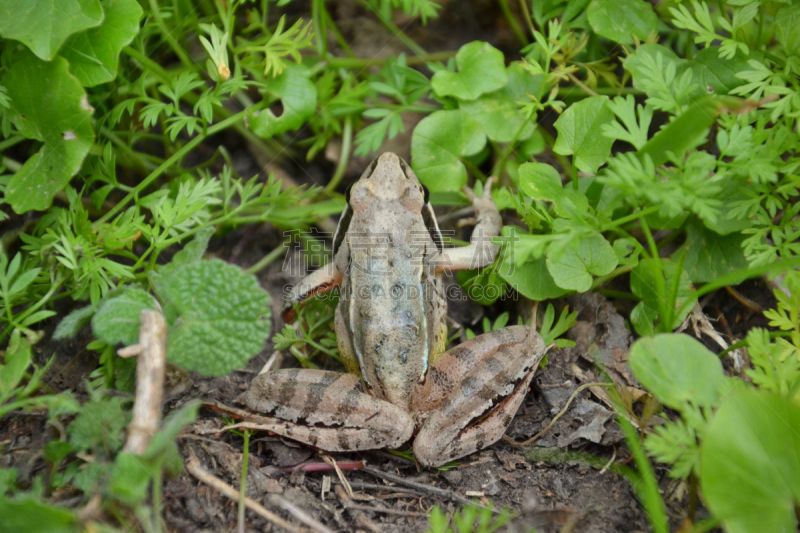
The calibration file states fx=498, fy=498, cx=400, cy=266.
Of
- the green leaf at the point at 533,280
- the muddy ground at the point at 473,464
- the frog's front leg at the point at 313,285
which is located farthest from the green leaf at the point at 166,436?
the green leaf at the point at 533,280

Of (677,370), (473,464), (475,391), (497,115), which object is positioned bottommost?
(473,464)

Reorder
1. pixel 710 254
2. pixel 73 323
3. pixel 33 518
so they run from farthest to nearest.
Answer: pixel 710 254 < pixel 73 323 < pixel 33 518

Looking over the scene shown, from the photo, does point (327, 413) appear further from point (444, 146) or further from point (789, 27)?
point (789, 27)

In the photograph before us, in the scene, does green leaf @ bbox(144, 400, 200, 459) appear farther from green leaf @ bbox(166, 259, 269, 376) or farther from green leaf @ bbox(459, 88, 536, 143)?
green leaf @ bbox(459, 88, 536, 143)

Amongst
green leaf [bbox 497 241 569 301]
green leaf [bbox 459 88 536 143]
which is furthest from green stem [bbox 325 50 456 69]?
green leaf [bbox 497 241 569 301]

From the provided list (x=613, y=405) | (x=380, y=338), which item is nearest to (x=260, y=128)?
(x=380, y=338)

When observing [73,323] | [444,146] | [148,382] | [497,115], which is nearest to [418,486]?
[148,382]
